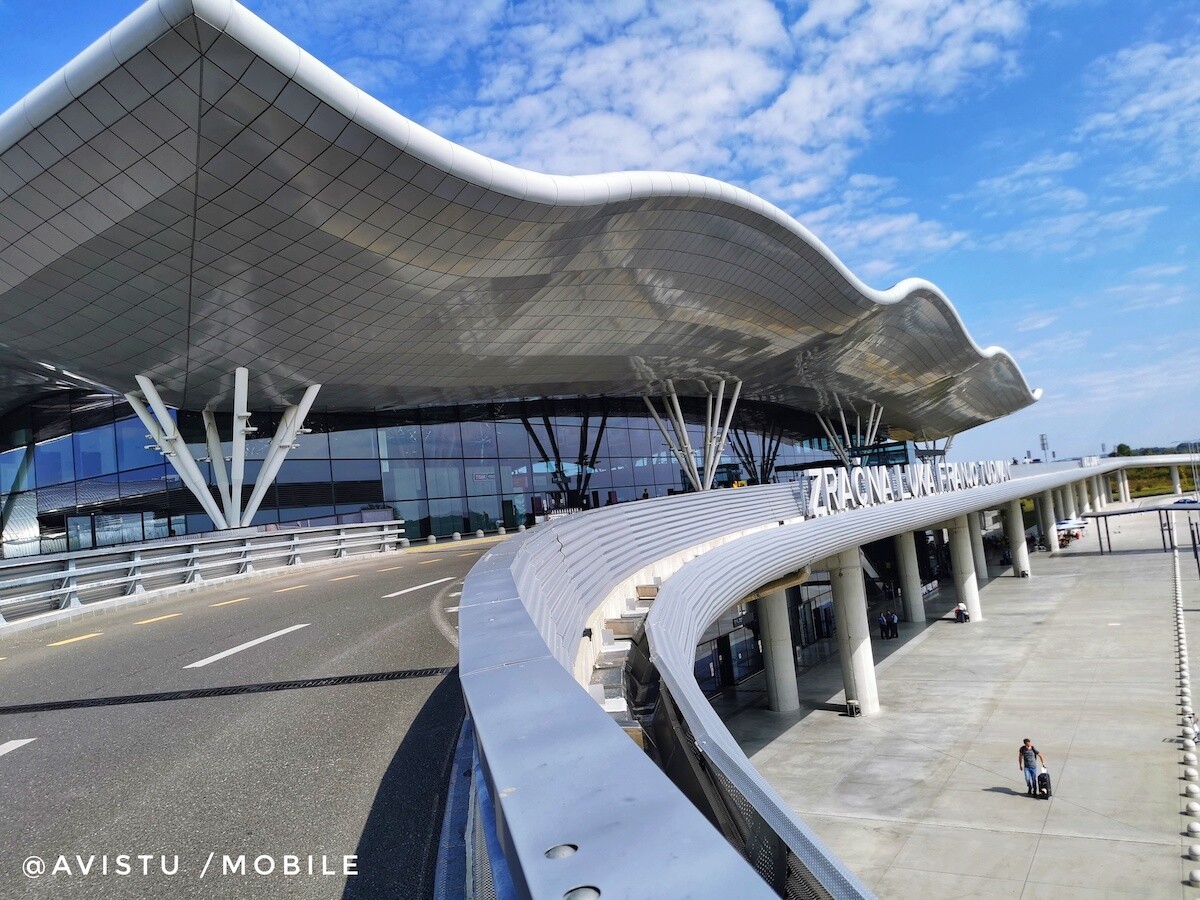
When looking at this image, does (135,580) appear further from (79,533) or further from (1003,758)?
(79,533)

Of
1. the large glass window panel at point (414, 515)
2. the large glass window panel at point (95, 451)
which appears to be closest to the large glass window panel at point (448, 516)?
the large glass window panel at point (414, 515)

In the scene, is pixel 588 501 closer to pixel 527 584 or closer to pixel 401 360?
pixel 401 360

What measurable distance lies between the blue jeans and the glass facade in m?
25.6

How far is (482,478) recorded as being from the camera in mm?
39375

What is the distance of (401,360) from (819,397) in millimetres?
36627

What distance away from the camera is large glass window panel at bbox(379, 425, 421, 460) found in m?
35.9

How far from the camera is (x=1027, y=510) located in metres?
100

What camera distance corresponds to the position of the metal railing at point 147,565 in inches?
531

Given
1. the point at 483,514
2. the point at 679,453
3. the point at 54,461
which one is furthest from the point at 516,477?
the point at 54,461

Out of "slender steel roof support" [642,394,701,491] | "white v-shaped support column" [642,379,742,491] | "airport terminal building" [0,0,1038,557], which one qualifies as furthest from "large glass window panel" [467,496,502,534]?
"white v-shaped support column" [642,379,742,491]

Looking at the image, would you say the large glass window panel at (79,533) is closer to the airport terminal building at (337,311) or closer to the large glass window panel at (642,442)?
the airport terminal building at (337,311)

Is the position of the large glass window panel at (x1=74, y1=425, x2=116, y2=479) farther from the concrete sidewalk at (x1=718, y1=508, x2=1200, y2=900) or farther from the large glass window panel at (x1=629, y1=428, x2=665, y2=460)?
the concrete sidewalk at (x1=718, y1=508, x2=1200, y2=900)

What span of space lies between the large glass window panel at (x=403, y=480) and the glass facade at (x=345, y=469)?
0.17ft

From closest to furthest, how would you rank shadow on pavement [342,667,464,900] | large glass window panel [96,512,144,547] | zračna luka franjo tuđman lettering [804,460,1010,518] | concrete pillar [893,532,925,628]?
1. shadow on pavement [342,667,464,900]
2. zračna luka franjo tuđman lettering [804,460,1010,518]
3. large glass window panel [96,512,144,547]
4. concrete pillar [893,532,925,628]
